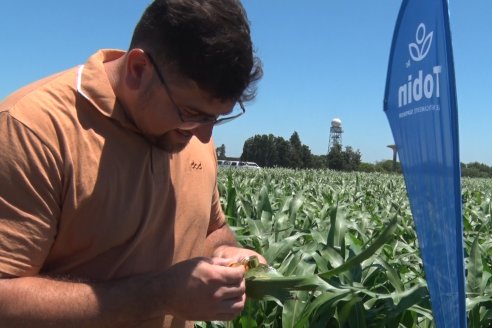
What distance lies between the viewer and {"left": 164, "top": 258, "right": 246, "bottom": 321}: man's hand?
5.06 ft

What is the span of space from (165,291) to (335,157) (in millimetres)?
51030

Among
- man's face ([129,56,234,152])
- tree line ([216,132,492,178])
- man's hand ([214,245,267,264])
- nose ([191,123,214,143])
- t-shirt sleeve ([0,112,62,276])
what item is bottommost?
man's hand ([214,245,267,264])

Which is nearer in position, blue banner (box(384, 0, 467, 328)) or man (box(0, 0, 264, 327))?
man (box(0, 0, 264, 327))

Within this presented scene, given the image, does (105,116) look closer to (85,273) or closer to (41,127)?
(41,127)

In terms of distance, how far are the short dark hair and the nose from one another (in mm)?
165

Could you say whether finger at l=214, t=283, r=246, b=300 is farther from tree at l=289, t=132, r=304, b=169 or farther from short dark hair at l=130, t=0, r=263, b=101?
tree at l=289, t=132, r=304, b=169

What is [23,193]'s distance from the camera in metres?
1.40

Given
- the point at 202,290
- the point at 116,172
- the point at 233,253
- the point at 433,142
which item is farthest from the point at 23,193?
the point at 433,142

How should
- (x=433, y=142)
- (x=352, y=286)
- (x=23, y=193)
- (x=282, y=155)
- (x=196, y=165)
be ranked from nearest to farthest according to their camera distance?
(x=23, y=193) < (x=433, y=142) < (x=196, y=165) < (x=352, y=286) < (x=282, y=155)

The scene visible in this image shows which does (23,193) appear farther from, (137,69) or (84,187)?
(137,69)

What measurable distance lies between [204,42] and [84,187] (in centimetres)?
47

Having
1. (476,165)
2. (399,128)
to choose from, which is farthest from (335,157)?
(399,128)

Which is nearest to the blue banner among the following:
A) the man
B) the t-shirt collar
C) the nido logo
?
the nido logo

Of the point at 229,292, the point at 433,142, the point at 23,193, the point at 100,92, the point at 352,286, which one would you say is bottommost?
the point at 352,286
